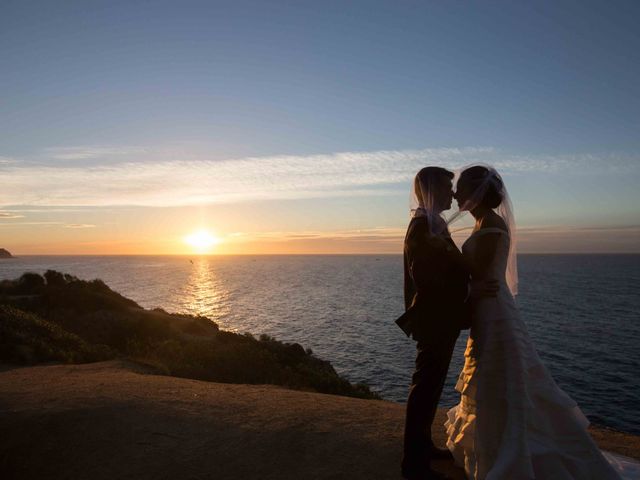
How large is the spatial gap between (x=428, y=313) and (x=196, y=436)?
4.09 meters

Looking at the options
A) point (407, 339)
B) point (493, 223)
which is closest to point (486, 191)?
point (493, 223)

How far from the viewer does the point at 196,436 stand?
6.90 meters

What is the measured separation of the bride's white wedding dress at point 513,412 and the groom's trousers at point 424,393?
398mm

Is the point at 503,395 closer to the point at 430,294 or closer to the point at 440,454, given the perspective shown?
the point at 430,294

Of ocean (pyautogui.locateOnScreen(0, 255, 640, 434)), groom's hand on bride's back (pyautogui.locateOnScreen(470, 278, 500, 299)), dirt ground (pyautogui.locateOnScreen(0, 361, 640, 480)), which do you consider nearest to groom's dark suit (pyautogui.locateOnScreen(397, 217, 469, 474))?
groom's hand on bride's back (pyautogui.locateOnScreen(470, 278, 500, 299))

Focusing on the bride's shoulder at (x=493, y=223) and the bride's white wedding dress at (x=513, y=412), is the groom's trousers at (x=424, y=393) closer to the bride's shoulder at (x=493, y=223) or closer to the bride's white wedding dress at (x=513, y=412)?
the bride's white wedding dress at (x=513, y=412)

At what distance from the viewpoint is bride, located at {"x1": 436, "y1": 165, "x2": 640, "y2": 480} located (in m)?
A: 4.86

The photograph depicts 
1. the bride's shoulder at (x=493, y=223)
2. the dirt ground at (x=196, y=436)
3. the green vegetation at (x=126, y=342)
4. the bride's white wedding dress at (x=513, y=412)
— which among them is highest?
the bride's shoulder at (x=493, y=223)

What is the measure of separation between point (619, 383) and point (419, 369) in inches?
1086

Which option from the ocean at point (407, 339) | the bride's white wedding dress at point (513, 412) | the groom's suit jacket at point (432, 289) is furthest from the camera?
A: the ocean at point (407, 339)

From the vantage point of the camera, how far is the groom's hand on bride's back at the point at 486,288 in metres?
5.13

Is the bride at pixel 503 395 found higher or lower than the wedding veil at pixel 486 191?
lower

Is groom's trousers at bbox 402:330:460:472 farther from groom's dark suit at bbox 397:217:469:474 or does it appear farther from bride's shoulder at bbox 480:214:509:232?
bride's shoulder at bbox 480:214:509:232

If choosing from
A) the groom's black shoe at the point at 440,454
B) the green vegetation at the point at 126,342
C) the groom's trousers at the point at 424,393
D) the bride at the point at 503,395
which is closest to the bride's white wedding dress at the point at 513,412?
the bride at the point at 503,395
